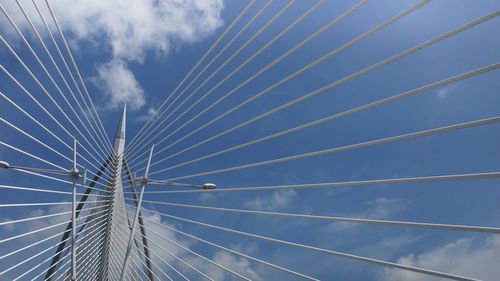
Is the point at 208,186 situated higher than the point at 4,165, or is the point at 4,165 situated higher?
the point at 4,165

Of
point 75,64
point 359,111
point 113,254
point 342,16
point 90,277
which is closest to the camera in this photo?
point 359,111

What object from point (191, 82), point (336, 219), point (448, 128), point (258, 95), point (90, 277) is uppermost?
point (191, 82)

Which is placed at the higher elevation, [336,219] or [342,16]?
[342,16]

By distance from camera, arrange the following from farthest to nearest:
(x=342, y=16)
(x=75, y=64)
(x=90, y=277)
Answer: (x=90, y=277), (x=75, y=64), (x=342, y=16)

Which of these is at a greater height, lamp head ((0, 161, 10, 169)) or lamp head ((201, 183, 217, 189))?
lamp head ((0, 161, 10, 169))

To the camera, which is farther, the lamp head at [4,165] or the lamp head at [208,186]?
the lamp head at [208,186]

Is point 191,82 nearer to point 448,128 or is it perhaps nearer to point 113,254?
point 113,254

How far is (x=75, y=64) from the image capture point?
816 cm

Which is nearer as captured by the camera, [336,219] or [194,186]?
[336,219]

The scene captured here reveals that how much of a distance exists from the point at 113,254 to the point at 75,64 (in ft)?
14.4

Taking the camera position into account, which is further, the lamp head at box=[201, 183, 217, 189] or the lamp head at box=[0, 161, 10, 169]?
the lamp head at box=[201, 183, 217, 189]

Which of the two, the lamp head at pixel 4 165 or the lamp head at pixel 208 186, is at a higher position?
the lamp head at pixel 4 165

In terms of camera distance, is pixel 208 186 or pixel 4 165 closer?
pixel 4 165

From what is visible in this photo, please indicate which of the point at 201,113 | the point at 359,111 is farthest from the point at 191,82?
the point at 359,111
